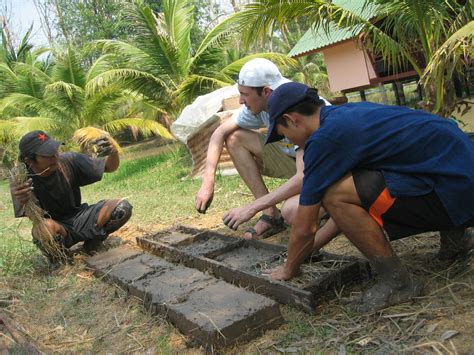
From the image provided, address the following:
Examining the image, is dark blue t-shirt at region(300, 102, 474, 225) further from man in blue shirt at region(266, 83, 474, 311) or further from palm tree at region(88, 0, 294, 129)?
palm tree at region(88, 0, 294, 129)

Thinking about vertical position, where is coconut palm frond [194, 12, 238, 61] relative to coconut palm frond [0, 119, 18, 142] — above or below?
above

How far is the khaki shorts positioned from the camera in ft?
13.4

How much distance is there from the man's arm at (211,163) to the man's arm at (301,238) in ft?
3.22

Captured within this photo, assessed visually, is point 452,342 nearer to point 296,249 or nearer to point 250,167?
point 296,249

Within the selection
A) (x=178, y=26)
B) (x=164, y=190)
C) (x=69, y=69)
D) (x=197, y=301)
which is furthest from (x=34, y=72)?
(x=197, y=301)

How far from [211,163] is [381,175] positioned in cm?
188

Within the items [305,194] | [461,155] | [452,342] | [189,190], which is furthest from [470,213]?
[189,190]

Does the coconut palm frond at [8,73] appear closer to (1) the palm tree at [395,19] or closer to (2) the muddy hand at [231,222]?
(1) the palm tree at [395,19]

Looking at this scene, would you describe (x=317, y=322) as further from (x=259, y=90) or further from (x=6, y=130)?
(x=6, y=130)

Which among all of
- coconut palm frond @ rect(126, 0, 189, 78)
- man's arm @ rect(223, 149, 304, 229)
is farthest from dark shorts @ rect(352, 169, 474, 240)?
coconut palm frond @ rect(126, 0, 189, 78)

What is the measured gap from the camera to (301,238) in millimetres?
2451

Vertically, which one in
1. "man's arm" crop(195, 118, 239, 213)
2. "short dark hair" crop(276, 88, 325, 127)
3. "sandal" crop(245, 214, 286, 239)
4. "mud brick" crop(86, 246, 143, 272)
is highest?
"short dark hair" crop(276, 88, 325, 127)

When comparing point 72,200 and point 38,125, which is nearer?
point 72,200

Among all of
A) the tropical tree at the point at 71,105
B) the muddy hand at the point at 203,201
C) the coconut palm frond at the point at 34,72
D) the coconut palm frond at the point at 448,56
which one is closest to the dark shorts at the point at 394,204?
the muddy hand at the point at 203,201
